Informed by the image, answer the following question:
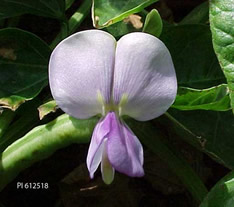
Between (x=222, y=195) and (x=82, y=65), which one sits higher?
(x=82, y=65)

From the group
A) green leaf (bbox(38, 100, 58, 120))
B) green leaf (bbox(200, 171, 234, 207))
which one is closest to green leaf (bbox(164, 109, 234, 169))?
green leaf (bbox(200, 171, 234, 207))

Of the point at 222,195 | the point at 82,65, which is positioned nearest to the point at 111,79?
the point at 82,65

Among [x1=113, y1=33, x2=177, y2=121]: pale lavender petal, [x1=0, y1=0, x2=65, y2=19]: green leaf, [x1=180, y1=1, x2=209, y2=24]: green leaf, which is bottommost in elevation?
[x1=180, y1=1, x2=209, y2=24]: green leaf

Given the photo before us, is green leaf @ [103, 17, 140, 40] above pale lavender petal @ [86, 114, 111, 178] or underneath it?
underneath

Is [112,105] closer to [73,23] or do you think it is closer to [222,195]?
[222,195]

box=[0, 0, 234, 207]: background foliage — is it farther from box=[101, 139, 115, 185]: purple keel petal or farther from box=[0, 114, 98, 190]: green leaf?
box=[101, 139, 115, 185]: purple keel petal

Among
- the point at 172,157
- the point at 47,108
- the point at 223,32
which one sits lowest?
the point at 172,157
